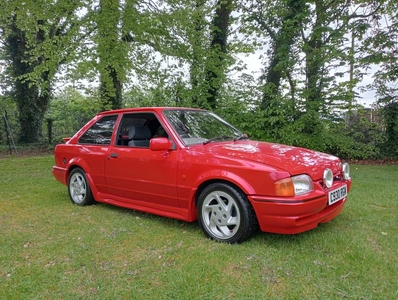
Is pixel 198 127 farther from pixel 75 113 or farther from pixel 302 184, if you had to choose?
pixel 75 113

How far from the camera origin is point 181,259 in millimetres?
3000

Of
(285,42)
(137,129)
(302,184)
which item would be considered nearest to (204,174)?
(302,184)

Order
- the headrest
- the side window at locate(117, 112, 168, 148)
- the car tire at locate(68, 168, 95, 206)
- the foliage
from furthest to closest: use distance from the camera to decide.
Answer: the foliage < the car tire at locate(68, 168, 95, 206) < the headrest < the side window at locate(117, 112, 168, 148)

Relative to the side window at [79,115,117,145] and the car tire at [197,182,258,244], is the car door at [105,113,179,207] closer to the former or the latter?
the side window at [79,115,117,145]

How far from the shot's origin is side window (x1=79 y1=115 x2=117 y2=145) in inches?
186

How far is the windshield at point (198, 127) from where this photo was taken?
12.9ft

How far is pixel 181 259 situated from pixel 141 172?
1.44 m

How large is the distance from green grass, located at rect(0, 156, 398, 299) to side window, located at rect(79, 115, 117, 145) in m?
1.12

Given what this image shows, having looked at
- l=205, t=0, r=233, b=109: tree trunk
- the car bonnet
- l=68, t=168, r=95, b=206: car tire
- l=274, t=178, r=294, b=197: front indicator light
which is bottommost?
l=68, t=168, r=95, b=206: car tire

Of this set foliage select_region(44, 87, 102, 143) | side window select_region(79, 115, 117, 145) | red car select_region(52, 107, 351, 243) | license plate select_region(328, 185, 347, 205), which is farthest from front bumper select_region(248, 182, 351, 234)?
foliage select_region(44, 87, 102, 143)

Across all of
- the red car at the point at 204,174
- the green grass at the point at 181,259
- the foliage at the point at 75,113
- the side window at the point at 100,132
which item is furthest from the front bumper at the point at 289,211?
the foliage at the point at 75,113

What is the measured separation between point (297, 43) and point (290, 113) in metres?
2.56

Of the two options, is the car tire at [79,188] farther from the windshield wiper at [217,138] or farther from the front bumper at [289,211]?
the front bumper at [289,211]

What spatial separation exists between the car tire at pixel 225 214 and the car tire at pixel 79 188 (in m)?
2.32
